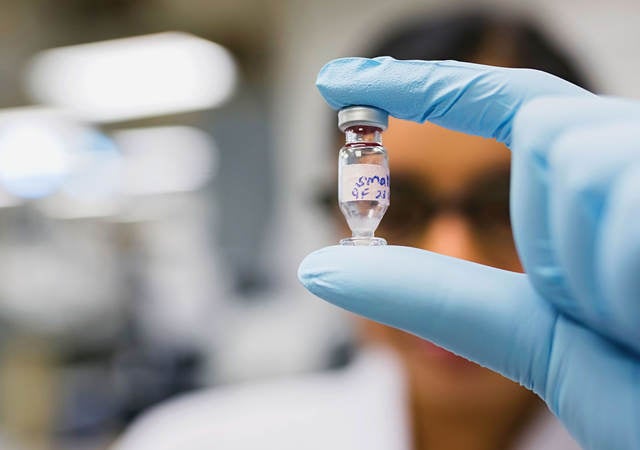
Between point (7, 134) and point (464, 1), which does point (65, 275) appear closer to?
point (7, 134)

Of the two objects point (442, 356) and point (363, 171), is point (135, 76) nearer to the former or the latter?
point (442, 356)

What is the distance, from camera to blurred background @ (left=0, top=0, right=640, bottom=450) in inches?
107

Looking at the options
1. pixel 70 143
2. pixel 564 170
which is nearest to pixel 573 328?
pixel 564 170

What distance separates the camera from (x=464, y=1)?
222 cm

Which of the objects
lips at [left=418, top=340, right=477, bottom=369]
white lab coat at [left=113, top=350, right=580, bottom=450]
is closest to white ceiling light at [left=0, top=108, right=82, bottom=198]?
white lab coat at [left=113, top=350, right=580, bottom=450]

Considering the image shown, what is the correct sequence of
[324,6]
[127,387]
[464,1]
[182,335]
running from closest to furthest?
[464,1]
[324,6]
[127,387]
[182,335]

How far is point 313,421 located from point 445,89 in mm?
1126

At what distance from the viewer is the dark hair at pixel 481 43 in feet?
3.93

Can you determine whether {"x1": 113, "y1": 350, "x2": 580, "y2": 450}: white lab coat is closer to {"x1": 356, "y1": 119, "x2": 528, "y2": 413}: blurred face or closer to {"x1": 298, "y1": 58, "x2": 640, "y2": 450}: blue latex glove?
{"x1": 356, "y1": 119, "x2": 528, "y2": 413}: blurred face

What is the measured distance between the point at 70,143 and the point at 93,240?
0.95m

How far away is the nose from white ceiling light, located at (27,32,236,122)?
7.63ft

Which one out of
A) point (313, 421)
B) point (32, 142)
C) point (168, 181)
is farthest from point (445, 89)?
point (168, 181)

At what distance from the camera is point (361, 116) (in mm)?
633

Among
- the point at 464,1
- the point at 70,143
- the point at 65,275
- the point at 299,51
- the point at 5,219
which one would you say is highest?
the point at 464,1
